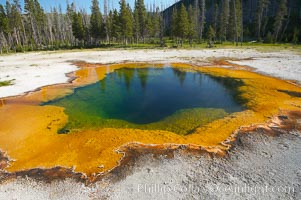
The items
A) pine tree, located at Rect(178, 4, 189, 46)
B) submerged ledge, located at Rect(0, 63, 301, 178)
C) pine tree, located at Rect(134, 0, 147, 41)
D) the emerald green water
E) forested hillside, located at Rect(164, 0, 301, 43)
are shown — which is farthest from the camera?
pine tree, located at Rect(134, 0, 147, 41)

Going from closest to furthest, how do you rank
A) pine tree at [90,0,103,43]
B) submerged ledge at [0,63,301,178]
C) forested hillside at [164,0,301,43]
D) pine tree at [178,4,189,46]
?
submerged ledge at [0,63,301,178] < pine tree at [178,4,189,46] < forested hillside at [164,0,301,43] < pine tree at [90,0,103,43]

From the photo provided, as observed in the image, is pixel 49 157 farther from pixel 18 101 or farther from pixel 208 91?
pixel 208 91

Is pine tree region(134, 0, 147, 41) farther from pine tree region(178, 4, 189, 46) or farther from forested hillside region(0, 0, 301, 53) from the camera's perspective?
pine tree region(178, 4, 189, 46)

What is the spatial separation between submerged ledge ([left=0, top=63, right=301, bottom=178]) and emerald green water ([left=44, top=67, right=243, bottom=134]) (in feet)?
3.08

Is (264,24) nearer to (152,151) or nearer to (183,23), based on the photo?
(183,23)

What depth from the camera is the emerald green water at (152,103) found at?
12.5 m

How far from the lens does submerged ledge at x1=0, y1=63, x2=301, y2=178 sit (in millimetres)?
8336

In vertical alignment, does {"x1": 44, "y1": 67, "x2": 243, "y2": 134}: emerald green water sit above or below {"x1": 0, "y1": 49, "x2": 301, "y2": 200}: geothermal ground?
above

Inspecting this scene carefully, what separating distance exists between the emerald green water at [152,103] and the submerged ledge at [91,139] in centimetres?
94

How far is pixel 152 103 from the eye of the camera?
16172 millimetres

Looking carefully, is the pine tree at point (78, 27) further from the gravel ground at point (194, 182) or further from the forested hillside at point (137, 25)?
the gravel ground at point (194, 182)

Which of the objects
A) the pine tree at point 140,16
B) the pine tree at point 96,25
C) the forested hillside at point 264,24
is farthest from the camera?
the pine tree at point 140,16

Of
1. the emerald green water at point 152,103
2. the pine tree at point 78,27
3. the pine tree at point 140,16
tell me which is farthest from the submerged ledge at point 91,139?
the pine tree at point 140,16

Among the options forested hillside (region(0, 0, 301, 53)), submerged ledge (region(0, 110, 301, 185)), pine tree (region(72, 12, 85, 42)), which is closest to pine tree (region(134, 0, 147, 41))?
forested hillside (region(0, 0, 301, 53))
